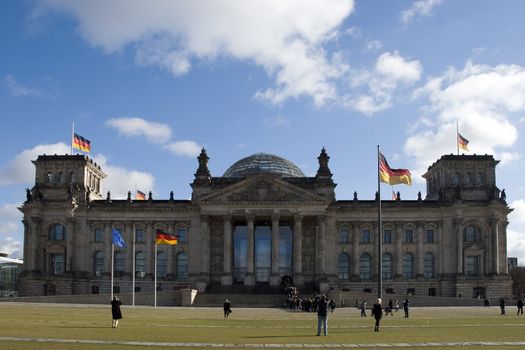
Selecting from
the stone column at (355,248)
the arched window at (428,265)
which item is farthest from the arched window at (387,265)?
the arched window at (428,265)

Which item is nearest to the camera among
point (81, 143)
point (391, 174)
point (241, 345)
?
point (241, 345)

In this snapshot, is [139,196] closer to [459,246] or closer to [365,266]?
[365,266]

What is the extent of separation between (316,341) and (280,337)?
2732mm

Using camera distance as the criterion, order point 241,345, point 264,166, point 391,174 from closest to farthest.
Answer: point 241,345
point 391,174
point 264,166

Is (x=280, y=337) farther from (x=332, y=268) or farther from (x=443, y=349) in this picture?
(x=332, y=268)

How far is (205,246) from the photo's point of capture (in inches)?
4311

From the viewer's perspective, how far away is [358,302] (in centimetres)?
9269

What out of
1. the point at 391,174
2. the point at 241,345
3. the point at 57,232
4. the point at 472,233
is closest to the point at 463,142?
the point at 472,233

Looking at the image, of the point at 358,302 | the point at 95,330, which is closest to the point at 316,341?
the point at 95,330

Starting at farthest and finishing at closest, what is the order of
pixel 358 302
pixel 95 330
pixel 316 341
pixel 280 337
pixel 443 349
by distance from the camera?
pixel 358 302 → pixel 95 330 → pixel 280 337 → pixel 316 341 → pixel 443 349

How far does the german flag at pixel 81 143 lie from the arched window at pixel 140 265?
1812cm

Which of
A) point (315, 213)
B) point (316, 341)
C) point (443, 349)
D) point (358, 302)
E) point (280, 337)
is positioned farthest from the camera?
point (315, 213)

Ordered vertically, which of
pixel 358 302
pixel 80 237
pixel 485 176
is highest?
pixel 485 176

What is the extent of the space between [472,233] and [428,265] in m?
8.20
